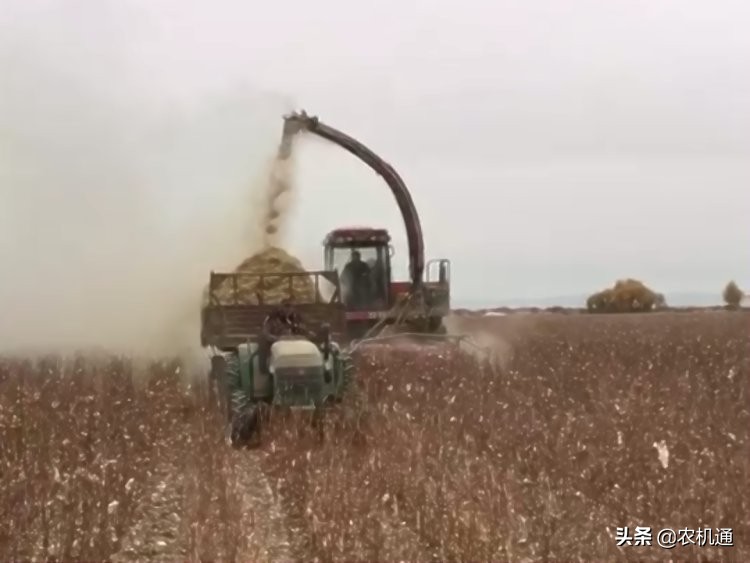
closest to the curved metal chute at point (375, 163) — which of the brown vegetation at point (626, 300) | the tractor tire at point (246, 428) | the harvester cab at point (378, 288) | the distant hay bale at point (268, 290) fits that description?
the harvester cab at point (378, 288)

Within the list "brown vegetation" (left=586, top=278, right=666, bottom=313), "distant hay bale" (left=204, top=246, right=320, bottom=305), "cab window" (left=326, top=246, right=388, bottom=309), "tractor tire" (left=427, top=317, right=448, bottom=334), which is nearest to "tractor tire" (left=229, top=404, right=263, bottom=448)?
"distant hay bale" (left=204, top=246, right=320, bottom=305)

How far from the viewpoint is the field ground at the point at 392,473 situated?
6320mm

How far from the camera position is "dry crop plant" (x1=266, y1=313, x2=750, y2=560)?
20.7 ft

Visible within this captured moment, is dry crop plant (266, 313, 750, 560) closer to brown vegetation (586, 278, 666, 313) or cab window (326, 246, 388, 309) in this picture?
cab window (326, 246, 388, 309)

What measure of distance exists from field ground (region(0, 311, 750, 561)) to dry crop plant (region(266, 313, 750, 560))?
0.02m

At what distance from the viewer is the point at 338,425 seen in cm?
1023

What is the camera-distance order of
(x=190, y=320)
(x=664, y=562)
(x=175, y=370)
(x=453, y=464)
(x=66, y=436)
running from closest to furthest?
(x=664, y=562) < (x=453, y=464) < (x=66, y=436) < (x=175, y=370) < (x=190, y=320)

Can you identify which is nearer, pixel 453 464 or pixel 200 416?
pixel 453 464

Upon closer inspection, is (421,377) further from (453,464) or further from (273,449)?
(453,464)

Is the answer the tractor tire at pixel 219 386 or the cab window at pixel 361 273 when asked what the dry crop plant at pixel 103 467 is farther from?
the cab window at pixel 361 273

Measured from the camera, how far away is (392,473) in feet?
25.6

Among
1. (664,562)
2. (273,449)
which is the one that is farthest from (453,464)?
(664,562)

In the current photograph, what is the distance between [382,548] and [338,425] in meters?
4.11

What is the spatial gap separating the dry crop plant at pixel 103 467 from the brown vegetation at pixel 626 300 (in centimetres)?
5403
